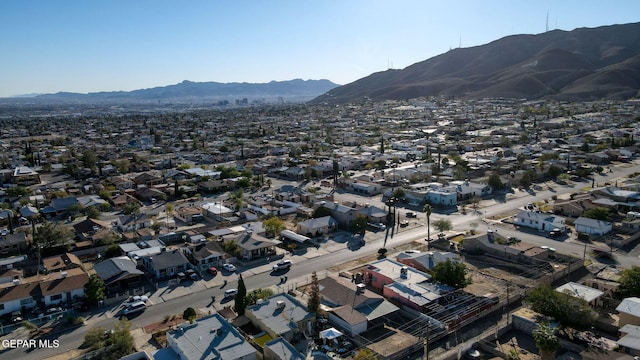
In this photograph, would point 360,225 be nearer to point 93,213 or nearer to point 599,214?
point 599,214

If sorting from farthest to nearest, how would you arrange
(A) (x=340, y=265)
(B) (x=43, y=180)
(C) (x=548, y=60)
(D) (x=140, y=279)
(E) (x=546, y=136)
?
(C) (x=548, y=60) → (E) (x=546, y=136) → (B) (x=43, y=180) → (A) (x=340, y=265) → (D) (x=140, y=279)

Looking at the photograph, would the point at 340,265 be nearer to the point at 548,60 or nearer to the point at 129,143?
the point at 129,143

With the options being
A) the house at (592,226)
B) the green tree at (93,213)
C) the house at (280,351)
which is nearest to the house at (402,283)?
the house at (280,351)

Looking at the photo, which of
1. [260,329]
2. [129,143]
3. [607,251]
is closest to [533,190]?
[607,251]

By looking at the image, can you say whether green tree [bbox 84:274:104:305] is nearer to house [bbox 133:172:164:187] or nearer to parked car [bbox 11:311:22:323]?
parked car [bbox 11:311:22:323]

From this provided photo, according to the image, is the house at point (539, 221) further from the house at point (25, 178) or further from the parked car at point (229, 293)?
the house at point (25, 178)
